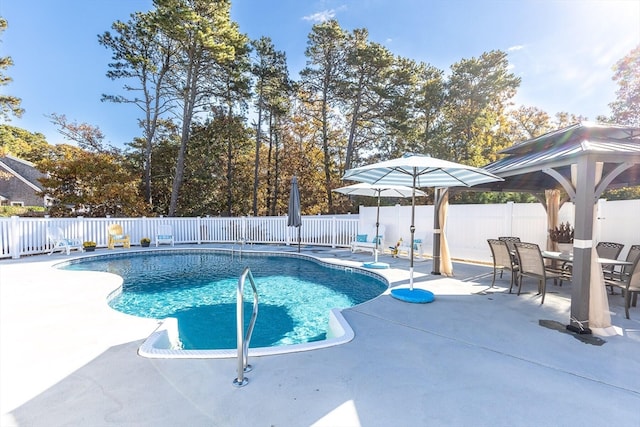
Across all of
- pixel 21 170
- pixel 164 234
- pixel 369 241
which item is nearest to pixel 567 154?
pixel 369 241

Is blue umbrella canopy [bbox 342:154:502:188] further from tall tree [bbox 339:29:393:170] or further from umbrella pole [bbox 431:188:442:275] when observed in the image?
tall tree [bbox 339:29:393:170]

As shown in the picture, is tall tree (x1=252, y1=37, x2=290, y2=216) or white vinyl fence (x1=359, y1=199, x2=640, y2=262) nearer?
white vinyl fence (x1=359, y1=199, x2=640, y2=262)

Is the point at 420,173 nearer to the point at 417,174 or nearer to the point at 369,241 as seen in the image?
the point at 417,174

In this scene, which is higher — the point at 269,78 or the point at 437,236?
the point at 269,78

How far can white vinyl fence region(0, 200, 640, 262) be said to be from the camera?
628cm

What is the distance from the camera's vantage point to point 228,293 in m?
6.14

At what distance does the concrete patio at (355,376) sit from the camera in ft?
6.64

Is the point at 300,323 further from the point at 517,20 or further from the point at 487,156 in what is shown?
the point at 487,156

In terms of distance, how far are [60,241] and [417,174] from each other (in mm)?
11092

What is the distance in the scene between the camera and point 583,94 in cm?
1614

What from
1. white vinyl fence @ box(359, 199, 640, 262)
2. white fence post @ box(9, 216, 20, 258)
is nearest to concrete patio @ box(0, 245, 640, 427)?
white vinyl fence @ box(359, 199, 640, 262)

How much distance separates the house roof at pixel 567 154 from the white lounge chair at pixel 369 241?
148 inches

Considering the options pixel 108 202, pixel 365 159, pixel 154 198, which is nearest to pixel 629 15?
pixel 365 159

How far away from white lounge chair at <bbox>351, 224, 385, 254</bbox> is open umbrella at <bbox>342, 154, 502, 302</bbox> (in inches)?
149
